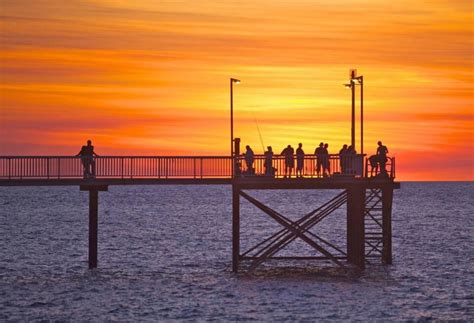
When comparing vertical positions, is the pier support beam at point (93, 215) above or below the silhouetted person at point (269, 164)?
below

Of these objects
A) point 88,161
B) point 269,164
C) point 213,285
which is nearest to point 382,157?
point 269,164

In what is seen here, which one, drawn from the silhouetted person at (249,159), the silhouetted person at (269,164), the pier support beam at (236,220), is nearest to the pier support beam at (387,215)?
the silhouetted person at (269,164)

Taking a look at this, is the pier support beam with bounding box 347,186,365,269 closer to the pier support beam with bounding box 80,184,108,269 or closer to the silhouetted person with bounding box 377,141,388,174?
the silhouetted person with bounding box 377,141,388,174

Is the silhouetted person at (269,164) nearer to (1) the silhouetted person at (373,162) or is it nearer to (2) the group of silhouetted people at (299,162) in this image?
(2) the group of silhouetted people at (299,162)

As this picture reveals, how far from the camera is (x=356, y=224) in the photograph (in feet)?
194

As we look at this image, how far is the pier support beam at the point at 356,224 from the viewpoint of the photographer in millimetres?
58094

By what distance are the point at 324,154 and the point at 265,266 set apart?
34.8ft

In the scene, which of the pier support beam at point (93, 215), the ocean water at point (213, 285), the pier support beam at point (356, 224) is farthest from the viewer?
the pier support beam at point (93, 215)

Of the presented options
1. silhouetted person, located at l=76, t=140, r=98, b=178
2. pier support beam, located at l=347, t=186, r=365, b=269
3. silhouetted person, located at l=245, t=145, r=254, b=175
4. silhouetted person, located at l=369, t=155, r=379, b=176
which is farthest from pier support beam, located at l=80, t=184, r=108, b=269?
silhouetted person, located at l=369, t=155, r=379, b=176

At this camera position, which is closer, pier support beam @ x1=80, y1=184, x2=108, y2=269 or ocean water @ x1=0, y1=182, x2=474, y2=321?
ocean water @ x1=0, y1=182, x2=474, y2=321

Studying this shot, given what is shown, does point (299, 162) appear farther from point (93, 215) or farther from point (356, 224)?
point (93, 215)

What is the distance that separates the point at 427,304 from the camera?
52844 mm

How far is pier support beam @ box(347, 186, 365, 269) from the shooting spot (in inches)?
2287

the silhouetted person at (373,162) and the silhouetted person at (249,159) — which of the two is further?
the silhouetted person at (373,162)
